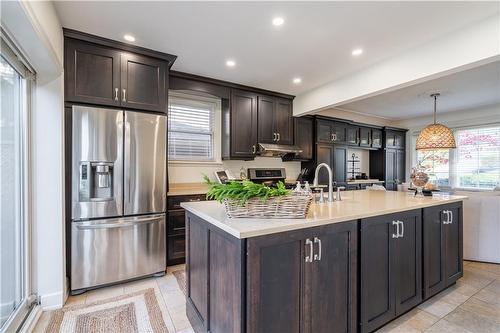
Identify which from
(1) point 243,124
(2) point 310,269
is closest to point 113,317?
(2) point 310,269

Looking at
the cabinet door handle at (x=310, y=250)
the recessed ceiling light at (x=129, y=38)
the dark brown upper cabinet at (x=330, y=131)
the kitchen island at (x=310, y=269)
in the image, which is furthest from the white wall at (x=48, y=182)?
the dark brown upper cabinet at (x=330, y=131)

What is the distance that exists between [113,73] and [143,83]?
31 cm

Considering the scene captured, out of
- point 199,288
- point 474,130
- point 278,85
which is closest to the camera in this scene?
point 199,288

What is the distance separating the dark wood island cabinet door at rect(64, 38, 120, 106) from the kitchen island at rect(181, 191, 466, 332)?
1.67 meters

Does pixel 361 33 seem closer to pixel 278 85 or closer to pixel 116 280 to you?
pixel 278 85

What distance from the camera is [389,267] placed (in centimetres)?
184

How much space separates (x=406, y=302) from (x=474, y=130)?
5.60m

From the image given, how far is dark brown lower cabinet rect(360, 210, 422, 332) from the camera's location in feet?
5.58

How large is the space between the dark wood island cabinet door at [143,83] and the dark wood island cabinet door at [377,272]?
8.30ft

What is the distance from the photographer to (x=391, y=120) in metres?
6.86

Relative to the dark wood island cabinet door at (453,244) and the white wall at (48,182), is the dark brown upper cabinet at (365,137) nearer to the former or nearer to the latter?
the dark wood island cabinet door at (453,244)

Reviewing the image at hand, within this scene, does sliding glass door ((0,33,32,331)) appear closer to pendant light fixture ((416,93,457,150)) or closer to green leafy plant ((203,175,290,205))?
green leafy plant ((203,175,290,205))

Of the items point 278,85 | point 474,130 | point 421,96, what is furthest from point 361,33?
point 474,130

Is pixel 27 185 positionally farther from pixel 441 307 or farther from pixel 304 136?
pixel 304 136
